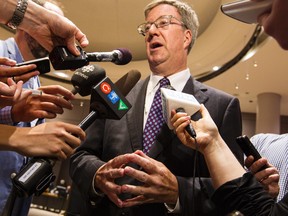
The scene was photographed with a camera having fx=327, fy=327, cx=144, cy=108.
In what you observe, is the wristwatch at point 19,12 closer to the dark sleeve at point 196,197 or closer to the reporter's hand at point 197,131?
the reporter's hand at point 197,131

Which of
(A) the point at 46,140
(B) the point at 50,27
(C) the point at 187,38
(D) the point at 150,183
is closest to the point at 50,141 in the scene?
(A) the point at 46,140

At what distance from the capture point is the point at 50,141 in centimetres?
100

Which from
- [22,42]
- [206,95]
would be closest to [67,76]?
[22,42]

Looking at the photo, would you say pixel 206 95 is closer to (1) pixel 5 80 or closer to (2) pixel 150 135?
(2) pixel 150 135

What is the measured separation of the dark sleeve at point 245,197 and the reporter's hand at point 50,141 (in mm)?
497

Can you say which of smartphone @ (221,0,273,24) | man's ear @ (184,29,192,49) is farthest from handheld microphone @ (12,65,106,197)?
man's ear @ (184,29,192,49)

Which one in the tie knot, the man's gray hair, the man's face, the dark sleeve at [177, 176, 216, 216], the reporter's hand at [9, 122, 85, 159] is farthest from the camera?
the man's gray hair

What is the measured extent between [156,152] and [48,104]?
0.48 m

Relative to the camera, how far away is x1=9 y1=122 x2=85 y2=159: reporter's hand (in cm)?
99

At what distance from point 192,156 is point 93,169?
1.37 feet

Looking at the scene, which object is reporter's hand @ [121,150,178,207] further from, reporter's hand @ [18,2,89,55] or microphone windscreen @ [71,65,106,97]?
reporter's hand @ [18,2,89,55]

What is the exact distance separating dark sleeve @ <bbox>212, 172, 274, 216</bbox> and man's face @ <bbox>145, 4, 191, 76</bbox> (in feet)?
2.77

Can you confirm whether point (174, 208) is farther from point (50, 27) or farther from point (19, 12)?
point (19, 12)

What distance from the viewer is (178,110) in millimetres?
1228
